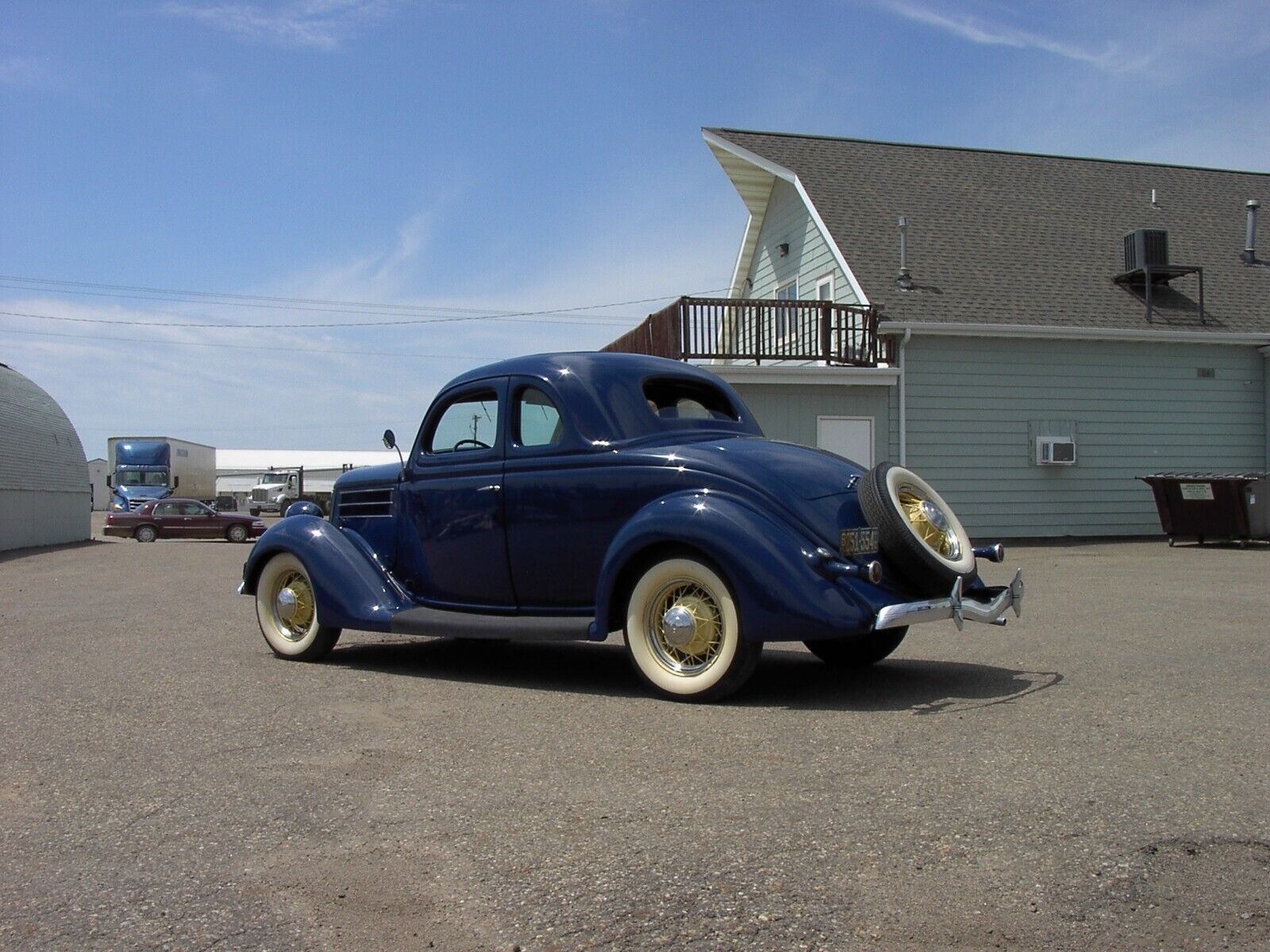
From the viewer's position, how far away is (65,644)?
892cm

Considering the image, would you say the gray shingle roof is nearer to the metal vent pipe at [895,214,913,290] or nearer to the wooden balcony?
the metal vent pipe at [895,214,913,290]

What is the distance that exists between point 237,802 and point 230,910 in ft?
3.59

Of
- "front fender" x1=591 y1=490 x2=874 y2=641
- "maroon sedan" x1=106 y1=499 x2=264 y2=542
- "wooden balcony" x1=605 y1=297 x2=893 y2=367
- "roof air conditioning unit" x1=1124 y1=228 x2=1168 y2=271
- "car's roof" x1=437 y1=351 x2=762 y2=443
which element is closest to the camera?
"front fender" x1=591 y1=490 x2=874 y2=641

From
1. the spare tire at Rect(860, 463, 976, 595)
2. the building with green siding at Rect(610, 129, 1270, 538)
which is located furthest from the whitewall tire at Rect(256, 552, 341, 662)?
the building with green siding at Rect(610, 129, 1270, 538)

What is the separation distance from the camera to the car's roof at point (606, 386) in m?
6.70

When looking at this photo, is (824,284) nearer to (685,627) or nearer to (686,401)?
(686,401)

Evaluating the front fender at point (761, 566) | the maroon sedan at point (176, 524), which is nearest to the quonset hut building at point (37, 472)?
the maroon sedan at point (176, 524)

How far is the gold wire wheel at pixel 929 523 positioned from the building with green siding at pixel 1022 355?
11915 mm

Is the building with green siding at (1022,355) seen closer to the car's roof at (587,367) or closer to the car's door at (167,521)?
the car's roof at (587,367)

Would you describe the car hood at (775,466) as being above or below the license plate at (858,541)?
above

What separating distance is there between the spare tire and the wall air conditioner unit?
14178 millimetres

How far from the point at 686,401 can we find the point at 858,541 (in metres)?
1.74

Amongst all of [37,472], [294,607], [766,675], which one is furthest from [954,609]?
[37,472]

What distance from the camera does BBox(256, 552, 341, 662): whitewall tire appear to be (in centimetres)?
779
